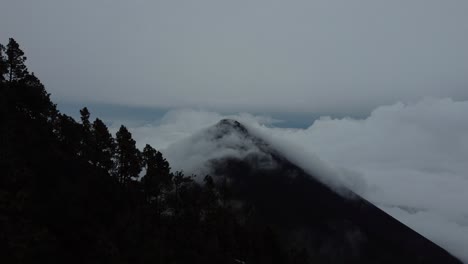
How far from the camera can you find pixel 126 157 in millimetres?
89625

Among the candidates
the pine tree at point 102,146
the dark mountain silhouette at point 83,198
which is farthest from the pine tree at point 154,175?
the pine tree at point 102,146

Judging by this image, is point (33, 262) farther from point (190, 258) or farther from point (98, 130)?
point (98, 130)

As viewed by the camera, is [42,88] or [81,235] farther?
[42,88]

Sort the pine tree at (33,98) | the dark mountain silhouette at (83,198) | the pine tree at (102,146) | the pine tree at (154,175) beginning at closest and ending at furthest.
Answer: the dark mountain silhouette at (83,198)
the pine tree at (33,98)
the pine tree at (102,146)
the pine tree at (154,175)

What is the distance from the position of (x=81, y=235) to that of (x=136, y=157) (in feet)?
104

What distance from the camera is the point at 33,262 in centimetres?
5072

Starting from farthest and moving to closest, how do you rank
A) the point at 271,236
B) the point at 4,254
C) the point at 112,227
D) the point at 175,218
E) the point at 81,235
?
1. the point at 271,236
2. the point at 175,218
3. the point at 112,227
4. the point at 81,235
5. the point at 4,254

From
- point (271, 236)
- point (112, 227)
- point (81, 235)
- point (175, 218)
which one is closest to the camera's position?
point (81, 235)

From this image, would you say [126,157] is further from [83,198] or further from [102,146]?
[83,198]

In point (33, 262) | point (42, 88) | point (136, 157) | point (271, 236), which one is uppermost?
point (42, 88)

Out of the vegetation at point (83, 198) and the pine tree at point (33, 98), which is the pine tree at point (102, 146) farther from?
the pine tree at point (33, 98)

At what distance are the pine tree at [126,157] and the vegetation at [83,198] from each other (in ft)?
0.73

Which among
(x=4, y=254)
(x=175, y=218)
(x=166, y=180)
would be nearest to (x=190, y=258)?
(x=175, y=218)

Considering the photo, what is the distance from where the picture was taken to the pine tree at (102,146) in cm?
8525
